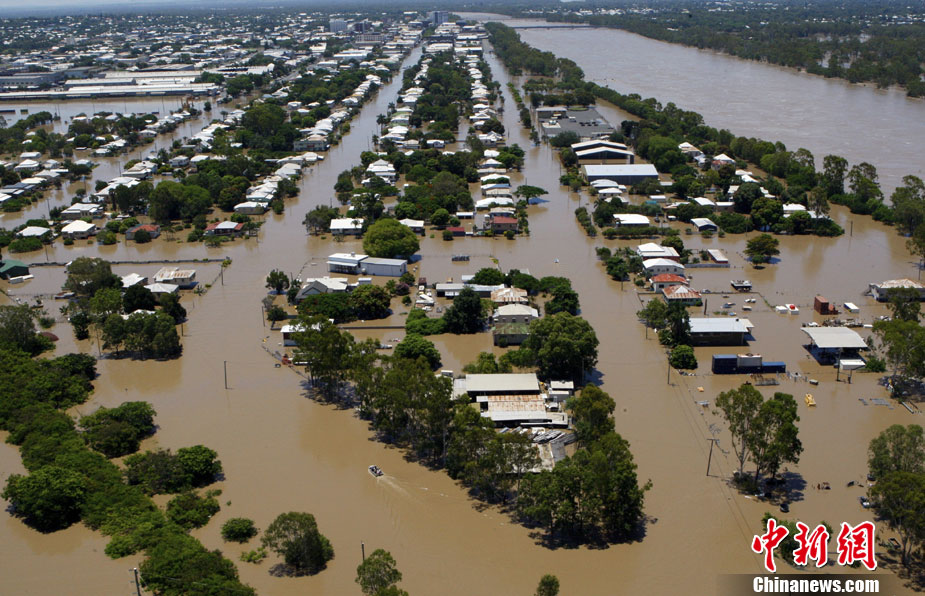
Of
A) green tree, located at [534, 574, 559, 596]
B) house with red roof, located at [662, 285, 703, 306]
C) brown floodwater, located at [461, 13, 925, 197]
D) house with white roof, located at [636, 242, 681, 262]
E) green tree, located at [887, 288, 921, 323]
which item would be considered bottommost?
green tree, located at [534, 574, 559, 596]

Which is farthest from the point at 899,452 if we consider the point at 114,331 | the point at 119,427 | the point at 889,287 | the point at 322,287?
the point at 114,331

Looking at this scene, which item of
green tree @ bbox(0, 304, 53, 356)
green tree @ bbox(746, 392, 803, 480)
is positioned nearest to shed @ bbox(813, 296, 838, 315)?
green tree @ bbox(746, 392, 803, 480)

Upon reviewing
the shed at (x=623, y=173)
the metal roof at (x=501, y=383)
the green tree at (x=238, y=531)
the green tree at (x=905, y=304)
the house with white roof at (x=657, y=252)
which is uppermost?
the shed at (x=623, y=173)

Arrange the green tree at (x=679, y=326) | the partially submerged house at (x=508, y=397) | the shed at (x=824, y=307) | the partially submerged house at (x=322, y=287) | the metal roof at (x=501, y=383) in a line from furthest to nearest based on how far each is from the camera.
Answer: the partially submerged house at (x=322, y=287) → the shed at (x=824, y=307) → the green tree at (x=679, y=326) → the metal roof at (x=501, y=383) → the partially submerged house at (x=508, y=397)

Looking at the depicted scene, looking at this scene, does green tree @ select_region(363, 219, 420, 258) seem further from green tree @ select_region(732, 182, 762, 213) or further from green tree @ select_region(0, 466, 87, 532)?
green tree @ select_region(0, 466, 87, 532)

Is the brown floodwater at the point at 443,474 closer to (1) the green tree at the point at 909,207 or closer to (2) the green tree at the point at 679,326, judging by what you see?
(2) the green tree at the point at 679,326

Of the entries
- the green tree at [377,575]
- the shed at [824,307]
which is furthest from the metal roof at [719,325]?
the green tree at [377,575]

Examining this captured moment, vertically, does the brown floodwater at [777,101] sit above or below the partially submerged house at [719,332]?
above
